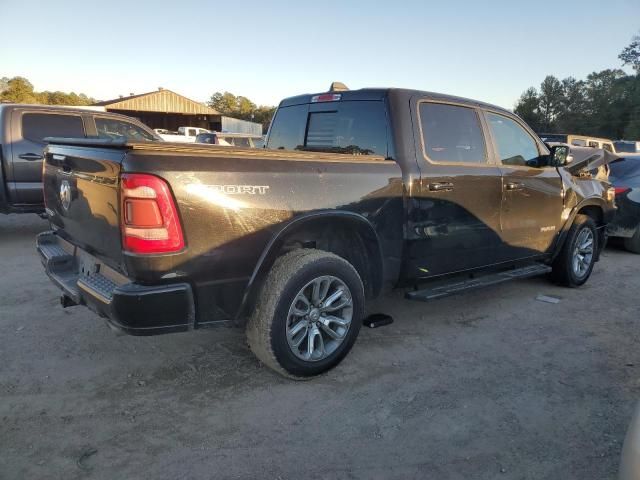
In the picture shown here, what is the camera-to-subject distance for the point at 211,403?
3049mm

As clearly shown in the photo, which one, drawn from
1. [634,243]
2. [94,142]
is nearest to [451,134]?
[94,142]

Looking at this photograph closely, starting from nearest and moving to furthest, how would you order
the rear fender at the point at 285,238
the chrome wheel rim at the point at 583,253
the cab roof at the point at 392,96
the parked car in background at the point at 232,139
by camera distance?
the rear fender at the point at 285,238
the cab roof at the point at 392,96
the chrome wheel rim at the point at 583,253
the parked car in background at the point at 232,139

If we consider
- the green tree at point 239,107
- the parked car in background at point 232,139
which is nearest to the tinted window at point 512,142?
the parked car in background at point 232,139

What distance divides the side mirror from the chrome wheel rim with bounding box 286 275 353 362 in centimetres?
294

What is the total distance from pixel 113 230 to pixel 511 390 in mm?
2684

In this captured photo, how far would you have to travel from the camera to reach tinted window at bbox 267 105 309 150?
457 cm

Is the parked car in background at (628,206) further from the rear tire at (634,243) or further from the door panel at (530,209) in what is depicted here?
the door panel at (530,209)

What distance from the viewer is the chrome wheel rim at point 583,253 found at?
18.4 ft

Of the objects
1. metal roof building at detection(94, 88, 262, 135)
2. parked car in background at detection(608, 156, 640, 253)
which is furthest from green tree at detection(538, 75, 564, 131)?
parked car in background at detection(608, 156, 640, 253)

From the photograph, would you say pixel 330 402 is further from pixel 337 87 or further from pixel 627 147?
pixel 627 147

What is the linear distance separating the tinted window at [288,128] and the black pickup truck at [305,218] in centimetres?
2

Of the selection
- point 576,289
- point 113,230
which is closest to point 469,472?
point 113,230

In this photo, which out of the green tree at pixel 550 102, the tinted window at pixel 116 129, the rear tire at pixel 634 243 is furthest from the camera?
the green tree at pixel 550 102

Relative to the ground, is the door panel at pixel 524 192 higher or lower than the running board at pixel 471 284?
higher
